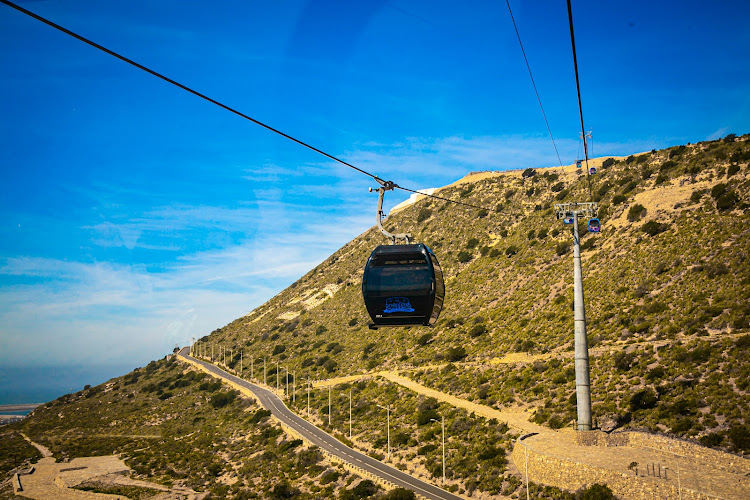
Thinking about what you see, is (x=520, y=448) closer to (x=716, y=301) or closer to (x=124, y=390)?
(x=716, y=301)

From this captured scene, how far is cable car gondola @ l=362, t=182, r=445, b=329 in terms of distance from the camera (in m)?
22.5

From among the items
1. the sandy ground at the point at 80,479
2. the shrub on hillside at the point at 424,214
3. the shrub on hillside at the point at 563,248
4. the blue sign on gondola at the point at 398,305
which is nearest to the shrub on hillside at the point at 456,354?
the shrub on hillside at the point at 563,248

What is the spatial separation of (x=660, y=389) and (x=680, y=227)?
112 feet

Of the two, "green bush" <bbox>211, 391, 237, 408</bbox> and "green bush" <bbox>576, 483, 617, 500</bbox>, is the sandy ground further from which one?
"green bush" <bbox>576, 483, 617, 500</bbox>

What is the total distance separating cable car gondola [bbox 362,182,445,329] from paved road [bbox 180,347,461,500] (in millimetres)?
30611

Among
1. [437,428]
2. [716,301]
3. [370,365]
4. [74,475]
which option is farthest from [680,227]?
[74,475]

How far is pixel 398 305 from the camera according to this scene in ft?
75.0

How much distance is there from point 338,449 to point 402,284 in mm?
52979

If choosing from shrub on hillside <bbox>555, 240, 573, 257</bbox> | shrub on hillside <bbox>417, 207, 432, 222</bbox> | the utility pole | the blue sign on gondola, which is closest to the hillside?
shrub on hillside <bbox>555, 240, 573, 257</bbox>

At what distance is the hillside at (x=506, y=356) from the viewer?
167 ft

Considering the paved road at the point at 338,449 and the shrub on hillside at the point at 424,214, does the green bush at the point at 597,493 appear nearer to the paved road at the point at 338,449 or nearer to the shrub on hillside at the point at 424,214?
the paved road at the point at 338,449

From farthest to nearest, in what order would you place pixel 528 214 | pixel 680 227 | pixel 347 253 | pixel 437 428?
pixel 347 253, pixel 528 214, pixel 680 227, pixel 437 428

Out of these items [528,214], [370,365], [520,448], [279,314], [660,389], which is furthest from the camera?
[279,314]

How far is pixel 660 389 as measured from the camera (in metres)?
49.7
